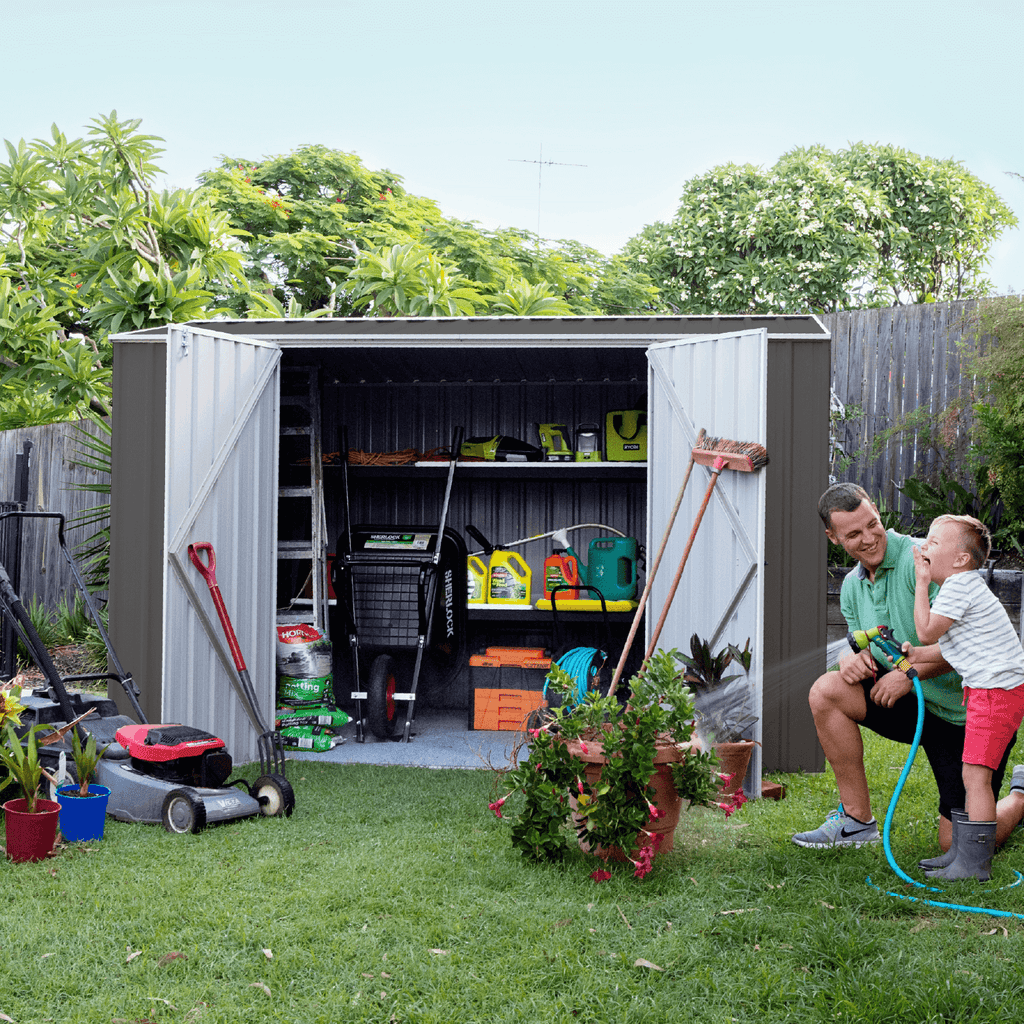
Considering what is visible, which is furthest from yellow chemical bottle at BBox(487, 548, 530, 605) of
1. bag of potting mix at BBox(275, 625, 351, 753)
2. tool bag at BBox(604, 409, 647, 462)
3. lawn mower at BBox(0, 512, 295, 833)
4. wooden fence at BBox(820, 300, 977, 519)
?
wooden fence at BBox(820, 300, 977, 519)

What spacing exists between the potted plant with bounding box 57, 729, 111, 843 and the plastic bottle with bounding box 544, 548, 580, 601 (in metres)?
2.99

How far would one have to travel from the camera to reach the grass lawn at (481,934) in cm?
216

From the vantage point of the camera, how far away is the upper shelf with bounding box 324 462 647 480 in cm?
589

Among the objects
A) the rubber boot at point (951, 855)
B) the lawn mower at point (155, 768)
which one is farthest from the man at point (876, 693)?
the lawn mower at point (155, 768)

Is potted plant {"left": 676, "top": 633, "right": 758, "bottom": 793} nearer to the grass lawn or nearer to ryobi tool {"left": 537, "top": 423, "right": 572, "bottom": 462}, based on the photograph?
the grass lawn

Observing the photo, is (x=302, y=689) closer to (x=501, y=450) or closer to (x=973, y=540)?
(x=501, y=450)

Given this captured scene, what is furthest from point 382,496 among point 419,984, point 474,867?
point 419,984

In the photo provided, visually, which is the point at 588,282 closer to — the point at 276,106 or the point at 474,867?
the point at 276,106

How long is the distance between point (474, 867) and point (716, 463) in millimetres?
2067

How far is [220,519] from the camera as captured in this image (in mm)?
4750

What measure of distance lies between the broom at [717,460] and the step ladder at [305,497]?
7.01 ft

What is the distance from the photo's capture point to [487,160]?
14.9 meters

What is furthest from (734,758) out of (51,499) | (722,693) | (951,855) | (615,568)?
(51,499)

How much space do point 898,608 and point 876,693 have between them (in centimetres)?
27
